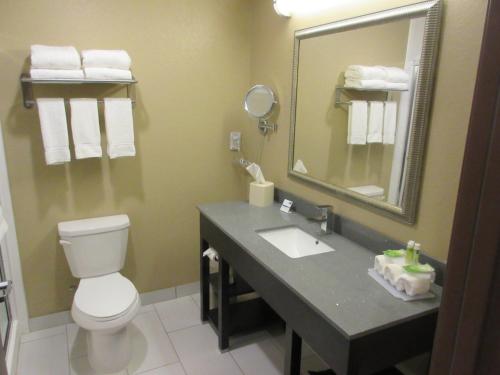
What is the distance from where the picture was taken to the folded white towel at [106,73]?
6.67 ft

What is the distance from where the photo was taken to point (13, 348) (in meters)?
2.08

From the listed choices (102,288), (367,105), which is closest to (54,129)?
(102,288)

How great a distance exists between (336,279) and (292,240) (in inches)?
23.9

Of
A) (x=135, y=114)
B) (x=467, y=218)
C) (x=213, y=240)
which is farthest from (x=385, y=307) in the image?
(x=135, y=114)

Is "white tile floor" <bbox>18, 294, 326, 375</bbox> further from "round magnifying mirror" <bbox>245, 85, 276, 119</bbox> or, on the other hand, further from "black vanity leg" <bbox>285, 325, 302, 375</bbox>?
"round magnifying mirror" <bbox>245, 85, 276, 119</bbox>

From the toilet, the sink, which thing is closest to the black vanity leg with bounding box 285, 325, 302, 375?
the sink

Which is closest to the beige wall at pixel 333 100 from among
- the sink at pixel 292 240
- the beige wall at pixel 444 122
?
the beige wall at pixel 444 122

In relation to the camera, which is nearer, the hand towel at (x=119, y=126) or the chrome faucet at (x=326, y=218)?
the chrome faucet at (x=326, y=218)

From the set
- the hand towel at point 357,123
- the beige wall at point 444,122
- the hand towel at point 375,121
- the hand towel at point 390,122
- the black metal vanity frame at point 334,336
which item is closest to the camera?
the black metal vanity frame at point 334,336

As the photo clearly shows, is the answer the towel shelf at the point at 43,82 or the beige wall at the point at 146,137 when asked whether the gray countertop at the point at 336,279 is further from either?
the towel shelf at the point at 43,82

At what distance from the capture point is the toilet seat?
6.31ft

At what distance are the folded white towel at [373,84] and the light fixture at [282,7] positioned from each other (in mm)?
644

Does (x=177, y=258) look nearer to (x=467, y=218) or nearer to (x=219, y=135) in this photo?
(x=219, y=135)

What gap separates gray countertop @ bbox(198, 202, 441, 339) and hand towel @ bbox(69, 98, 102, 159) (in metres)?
0.83
